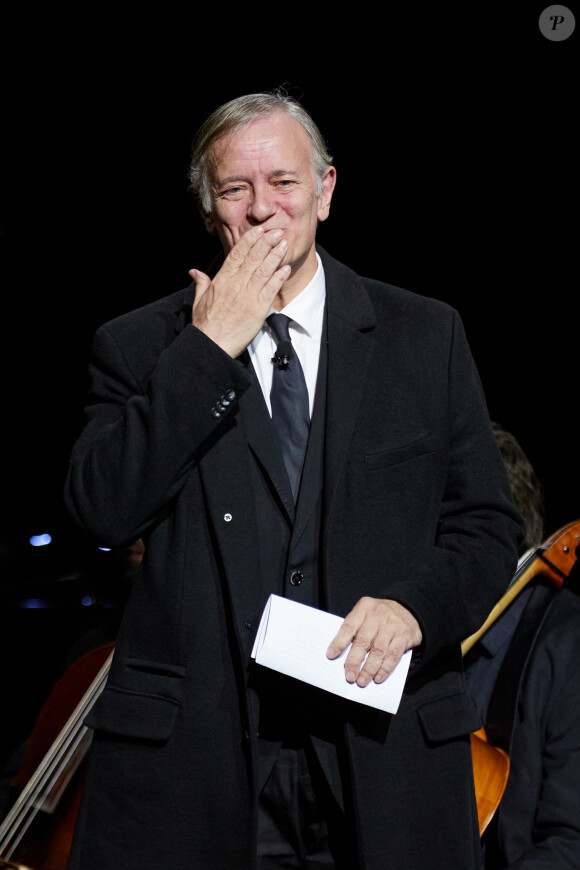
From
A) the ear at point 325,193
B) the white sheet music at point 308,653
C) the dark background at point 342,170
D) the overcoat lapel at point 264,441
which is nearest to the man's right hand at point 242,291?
the overcoat lapel at point 264,441

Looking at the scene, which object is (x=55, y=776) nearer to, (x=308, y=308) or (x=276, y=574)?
(x=276, y=574)

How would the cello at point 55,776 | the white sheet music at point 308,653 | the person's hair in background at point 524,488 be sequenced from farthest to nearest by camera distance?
the person's hair in background at point 524,488 < the cello at point 55,776 < the white sheet music at point 308,653

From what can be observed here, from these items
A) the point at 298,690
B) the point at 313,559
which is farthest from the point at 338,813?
the point at 313,559

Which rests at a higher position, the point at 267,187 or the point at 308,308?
the point at 267,187

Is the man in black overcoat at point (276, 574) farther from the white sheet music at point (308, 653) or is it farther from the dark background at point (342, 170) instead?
the dark background at point (342, 170)

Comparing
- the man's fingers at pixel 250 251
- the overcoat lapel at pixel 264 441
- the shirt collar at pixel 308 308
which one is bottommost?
the overcoat lapel at pixel 264 441

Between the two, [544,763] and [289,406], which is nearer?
[289,406]

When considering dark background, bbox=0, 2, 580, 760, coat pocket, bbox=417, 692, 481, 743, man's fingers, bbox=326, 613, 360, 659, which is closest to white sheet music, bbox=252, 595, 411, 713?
man's fingers, bbox=326, 613, 360, 659

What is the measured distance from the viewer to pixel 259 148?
4.91ft

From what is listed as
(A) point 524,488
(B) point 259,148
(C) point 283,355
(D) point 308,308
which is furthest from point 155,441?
(A) point 524,488

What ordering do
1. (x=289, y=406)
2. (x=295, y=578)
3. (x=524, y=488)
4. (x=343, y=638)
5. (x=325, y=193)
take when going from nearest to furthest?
(x=343, y=638), (x=295, y=578), (x=289, y=406), (x=325, y=193), (x=524, y=488)

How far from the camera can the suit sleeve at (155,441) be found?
1287 millimetres

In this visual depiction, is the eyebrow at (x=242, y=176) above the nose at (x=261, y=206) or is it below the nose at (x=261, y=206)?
above

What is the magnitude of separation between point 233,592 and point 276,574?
9cm
